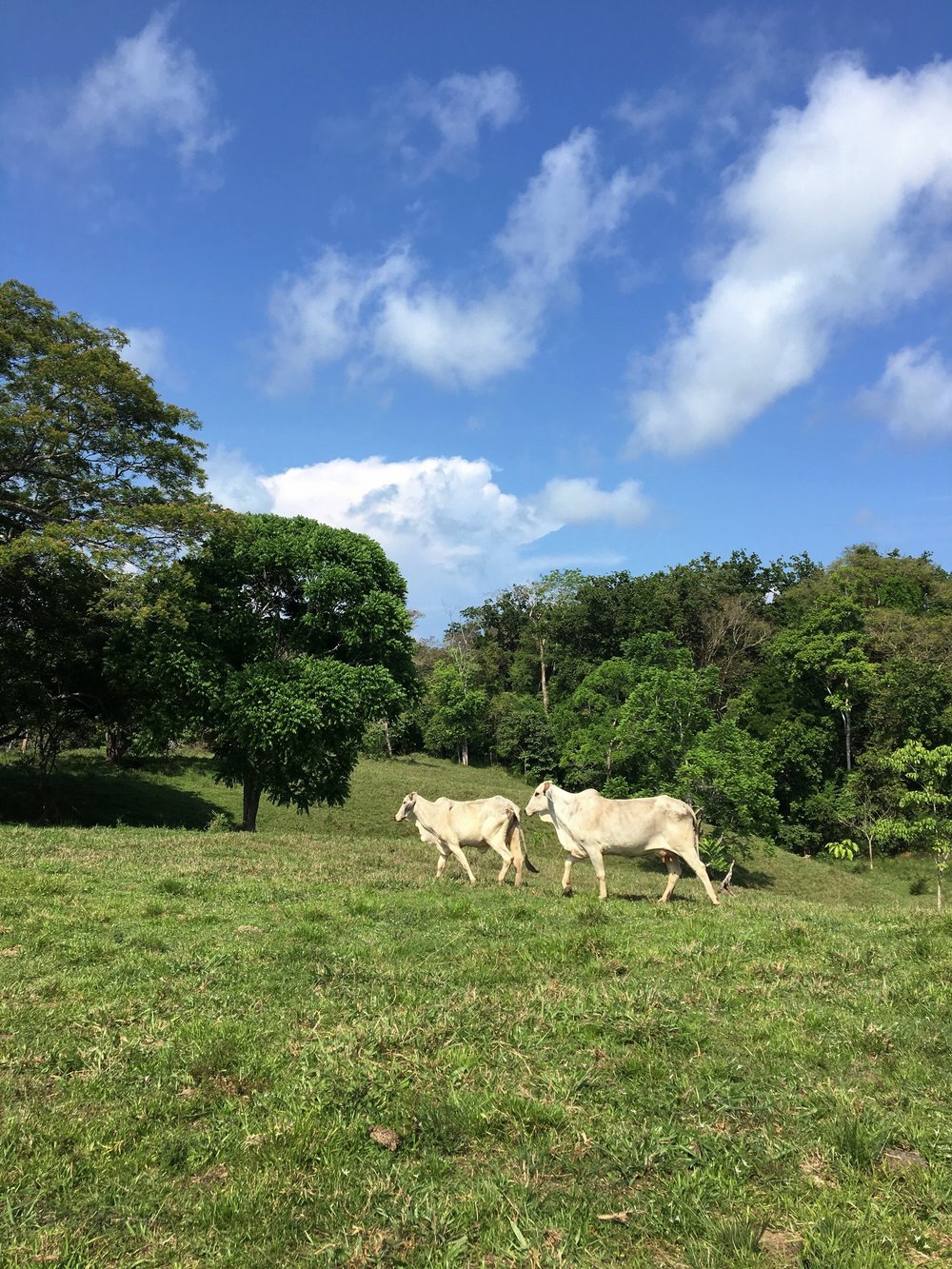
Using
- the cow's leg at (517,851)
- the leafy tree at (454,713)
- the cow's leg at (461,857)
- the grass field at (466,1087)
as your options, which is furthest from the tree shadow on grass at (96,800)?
the leafy tree at (454,713)

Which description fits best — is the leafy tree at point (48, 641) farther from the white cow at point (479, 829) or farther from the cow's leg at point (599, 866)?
the cow's leg at point (599, 866)

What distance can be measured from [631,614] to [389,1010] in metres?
70.2

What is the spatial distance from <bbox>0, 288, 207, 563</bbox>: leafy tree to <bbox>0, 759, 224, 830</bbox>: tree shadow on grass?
12.4 metres

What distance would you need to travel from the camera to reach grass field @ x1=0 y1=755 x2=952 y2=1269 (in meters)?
4.46

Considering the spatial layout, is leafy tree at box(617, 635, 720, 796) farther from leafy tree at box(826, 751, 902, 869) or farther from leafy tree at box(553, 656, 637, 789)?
leafy tree at box(826, 751, 902, 869)

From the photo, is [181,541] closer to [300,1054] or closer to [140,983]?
[140,983]

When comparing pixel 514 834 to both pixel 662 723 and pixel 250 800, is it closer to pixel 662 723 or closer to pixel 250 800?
pixel 250 800

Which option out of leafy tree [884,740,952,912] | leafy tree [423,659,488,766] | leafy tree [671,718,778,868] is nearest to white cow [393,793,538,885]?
leafy tree [884,740,952,912]

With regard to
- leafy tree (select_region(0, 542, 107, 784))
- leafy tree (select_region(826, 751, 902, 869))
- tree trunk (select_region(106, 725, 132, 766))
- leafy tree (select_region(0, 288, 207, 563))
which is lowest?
leafy tree (select_region(826, 751, 902, 869))

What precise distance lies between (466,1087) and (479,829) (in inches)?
398

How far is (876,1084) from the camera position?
6137 mm

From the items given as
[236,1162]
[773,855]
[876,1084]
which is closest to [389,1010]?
[236,1162]

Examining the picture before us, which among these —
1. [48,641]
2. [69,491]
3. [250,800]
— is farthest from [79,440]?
[250,800]

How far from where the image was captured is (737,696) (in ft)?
212
